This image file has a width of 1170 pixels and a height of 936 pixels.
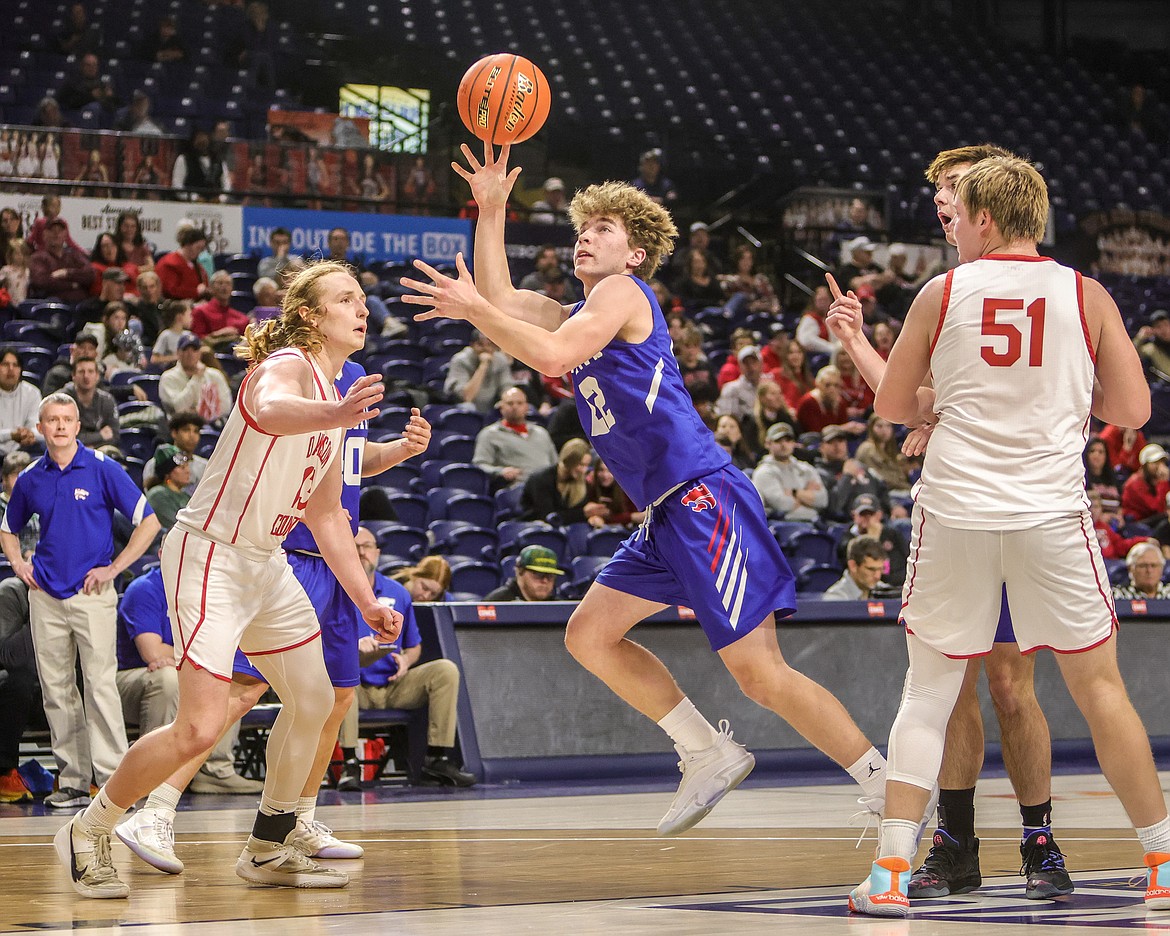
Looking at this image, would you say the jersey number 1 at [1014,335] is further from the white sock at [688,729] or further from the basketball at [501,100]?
the basketball at [501,100]

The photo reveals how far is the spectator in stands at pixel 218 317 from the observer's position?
14.8m

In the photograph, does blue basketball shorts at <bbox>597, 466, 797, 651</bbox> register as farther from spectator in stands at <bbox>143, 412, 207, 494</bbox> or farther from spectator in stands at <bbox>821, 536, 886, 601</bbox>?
spectator in stands at <bbox>143, 412, 207, 494</bbox>

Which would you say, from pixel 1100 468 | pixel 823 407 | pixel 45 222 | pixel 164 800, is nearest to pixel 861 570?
pixel 823 407

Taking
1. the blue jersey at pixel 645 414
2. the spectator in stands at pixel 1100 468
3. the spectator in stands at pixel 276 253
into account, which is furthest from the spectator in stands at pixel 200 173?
the blue jersey at pixel 645 414

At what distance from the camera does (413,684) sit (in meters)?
9.60

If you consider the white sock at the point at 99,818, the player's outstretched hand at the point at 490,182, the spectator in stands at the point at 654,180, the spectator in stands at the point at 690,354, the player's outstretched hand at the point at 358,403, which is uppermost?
the spectator in stands at the point at 654,180

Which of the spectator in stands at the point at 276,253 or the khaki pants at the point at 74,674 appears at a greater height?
the spectator in stands at the point at 276,253

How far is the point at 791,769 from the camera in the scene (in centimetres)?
1033

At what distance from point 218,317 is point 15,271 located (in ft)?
6.42

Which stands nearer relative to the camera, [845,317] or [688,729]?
[845,317]

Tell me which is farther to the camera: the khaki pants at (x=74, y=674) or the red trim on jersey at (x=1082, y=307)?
the khaki pants at (x=74, y=674)

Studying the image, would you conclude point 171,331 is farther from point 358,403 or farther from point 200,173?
point 358,403

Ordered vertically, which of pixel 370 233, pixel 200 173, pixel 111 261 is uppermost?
pixel 200 173

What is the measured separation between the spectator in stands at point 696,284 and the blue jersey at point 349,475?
12.9 meters
